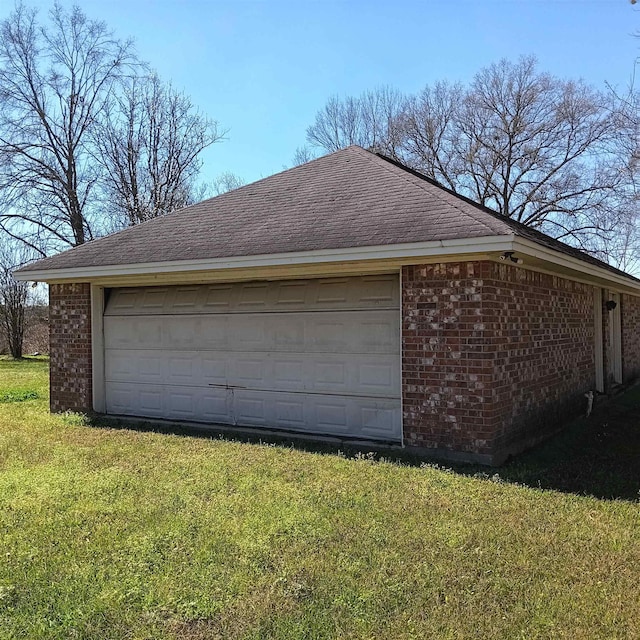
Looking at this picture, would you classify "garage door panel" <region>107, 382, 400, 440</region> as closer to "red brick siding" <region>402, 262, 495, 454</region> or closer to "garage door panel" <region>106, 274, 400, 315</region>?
"red brick siding" <region>402, 262, 495, 454</region>

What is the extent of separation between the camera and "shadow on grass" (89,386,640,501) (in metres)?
5.64

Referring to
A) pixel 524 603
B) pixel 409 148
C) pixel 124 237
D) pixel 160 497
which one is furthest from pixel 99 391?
pixel 409 148

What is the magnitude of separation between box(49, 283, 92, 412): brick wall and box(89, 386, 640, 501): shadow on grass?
0.69m

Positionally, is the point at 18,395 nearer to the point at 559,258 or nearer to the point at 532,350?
the point at 532,350

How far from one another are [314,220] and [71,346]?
15.9ft

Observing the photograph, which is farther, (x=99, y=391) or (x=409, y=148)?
(x=409, y=148)

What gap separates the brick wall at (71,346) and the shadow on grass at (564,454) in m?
0.69

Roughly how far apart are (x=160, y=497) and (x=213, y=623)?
7.37 ft

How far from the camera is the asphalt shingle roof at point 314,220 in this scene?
6609mm

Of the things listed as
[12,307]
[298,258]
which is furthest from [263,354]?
[12,307]

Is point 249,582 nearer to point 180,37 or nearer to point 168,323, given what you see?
point 168,323

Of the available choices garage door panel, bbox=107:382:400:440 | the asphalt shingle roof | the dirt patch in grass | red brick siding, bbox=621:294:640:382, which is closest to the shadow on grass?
garage door panel, bbox=107:382:400:440

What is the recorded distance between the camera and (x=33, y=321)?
29.6 metres

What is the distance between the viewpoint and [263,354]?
8273mm
